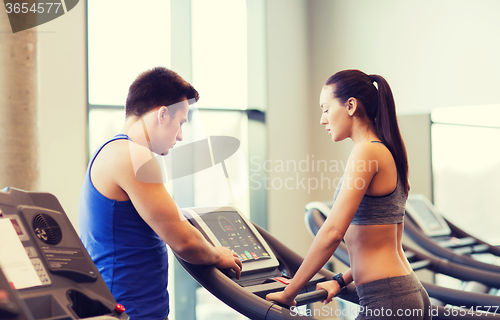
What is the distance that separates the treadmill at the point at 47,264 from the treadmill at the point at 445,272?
4.92 feet

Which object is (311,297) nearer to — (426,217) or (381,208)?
(381,208)

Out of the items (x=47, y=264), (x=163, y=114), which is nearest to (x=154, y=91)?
(x=163, y=114)

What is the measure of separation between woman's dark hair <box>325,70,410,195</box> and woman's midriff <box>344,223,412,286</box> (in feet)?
0.58

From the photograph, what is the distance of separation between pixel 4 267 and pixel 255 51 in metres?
3.32

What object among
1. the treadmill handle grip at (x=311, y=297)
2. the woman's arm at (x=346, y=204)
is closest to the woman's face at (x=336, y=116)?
the woman's arm at (x=346, y=204)

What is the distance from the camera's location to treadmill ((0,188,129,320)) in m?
0.96

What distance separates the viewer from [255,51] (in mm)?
3953

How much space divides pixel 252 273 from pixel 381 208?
754mm

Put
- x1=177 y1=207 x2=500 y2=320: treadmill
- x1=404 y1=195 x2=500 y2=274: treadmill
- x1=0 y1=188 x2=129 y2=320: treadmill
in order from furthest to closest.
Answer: x1=404 y1=195 x2=500 y2=274: treadmill < x1=177 y1=207 x2=500 y2=320: treadmill < x1=0 y1=188 x2=129 y2=320: treadmill

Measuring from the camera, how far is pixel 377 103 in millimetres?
1479

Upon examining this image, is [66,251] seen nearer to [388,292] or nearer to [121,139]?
[121,139]

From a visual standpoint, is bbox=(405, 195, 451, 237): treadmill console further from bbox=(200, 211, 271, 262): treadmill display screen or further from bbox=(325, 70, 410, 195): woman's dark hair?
bbox=(325, 70, 410, 195): woman's dark hair

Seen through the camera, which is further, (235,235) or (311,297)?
(235,235)

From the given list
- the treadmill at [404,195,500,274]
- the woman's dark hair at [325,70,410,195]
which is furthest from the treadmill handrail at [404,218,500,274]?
the woman's dark hair at [325,70,410,195]
